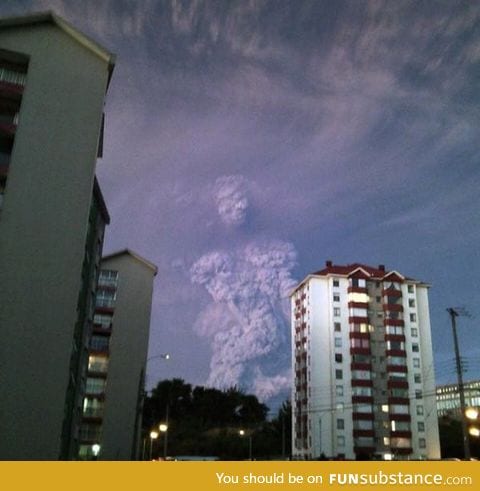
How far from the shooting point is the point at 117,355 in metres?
81.5

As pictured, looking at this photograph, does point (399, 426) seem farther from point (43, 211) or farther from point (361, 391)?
point (43, 211)

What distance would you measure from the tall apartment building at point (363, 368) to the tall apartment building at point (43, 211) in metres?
67.3

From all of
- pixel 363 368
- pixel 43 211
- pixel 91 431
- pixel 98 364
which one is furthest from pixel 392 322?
pixel 43 211

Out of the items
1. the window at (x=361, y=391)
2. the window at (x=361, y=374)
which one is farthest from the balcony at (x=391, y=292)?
the window at (x=361, y=391)

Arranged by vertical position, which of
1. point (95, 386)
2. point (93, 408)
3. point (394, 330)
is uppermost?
point (394, 330)

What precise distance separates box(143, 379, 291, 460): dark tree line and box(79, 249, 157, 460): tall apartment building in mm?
28139

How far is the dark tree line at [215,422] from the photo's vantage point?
110 m

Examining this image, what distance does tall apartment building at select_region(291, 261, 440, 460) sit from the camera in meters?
105

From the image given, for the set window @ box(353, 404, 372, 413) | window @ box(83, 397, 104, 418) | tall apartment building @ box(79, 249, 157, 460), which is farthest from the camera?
window @ box(353, 404, 372, 413)

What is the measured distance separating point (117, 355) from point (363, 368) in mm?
52125

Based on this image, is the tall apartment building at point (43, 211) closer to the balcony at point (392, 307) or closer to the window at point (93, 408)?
the window at point (93, 408)

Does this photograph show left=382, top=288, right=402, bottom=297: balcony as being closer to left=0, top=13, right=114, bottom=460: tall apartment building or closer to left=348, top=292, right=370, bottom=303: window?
left=348, top=292, right=370, bottom=303: window

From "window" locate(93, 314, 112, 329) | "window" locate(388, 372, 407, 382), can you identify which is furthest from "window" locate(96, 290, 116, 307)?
"window" locate(388, 372, 407, 382)
